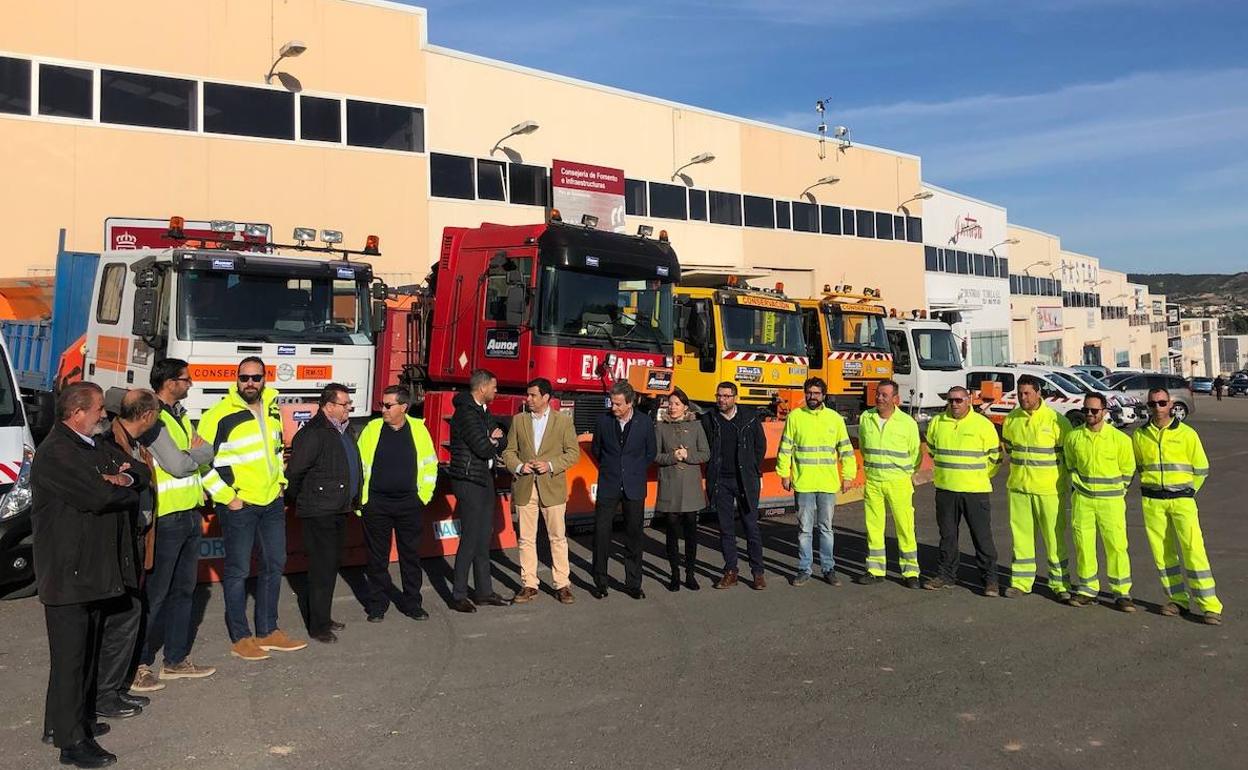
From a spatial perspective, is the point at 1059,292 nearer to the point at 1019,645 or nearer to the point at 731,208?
the point at 731,208

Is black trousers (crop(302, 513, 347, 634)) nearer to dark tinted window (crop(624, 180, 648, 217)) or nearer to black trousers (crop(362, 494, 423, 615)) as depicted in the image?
black trousers (crop(362, 494, 423, 615))

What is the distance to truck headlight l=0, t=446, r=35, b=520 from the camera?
24.5ft

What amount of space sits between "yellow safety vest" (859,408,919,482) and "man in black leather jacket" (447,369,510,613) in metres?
3.31

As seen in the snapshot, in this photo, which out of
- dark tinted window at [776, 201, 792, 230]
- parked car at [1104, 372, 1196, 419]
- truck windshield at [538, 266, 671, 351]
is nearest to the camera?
truck windshield at [538, 266, 671, 351]

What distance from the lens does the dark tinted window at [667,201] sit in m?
29.4

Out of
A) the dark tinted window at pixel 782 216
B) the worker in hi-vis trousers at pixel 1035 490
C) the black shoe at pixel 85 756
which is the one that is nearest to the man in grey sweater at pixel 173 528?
the black shoe at pixel 85 756

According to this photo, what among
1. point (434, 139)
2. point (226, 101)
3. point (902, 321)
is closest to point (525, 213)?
point (434, 139)

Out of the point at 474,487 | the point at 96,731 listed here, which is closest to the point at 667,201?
the point at 474,487

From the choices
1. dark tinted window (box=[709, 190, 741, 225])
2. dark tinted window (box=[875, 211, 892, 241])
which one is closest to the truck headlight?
dark tinted window (box=[709, 190, 741, 225])

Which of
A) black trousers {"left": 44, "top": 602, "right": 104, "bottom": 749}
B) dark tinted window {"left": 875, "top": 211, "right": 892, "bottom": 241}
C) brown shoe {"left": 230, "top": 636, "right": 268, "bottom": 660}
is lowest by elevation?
brown shoe {"left": 230, "top": 636, "right": 268, "bottom": 660}

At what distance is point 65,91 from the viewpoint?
19.1 metres

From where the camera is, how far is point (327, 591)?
23.0ft

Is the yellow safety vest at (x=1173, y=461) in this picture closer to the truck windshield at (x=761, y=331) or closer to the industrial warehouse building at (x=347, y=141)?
the truck windshield at (x=761, y=331)

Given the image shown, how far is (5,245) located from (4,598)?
1289 centimetres
